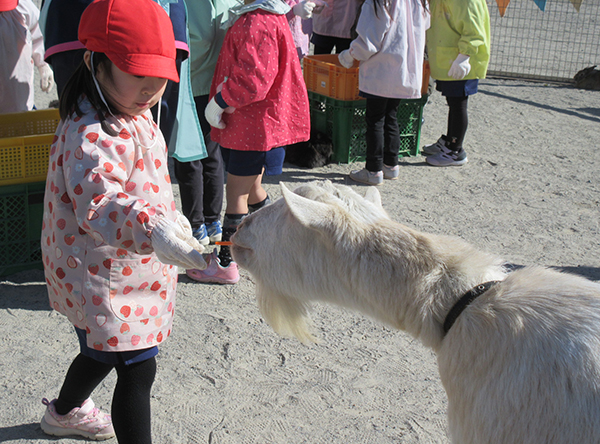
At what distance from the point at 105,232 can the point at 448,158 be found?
5510 mm

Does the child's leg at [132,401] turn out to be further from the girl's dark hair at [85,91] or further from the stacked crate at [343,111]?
the stacked crate at [343,111]

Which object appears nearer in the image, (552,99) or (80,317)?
(80,317)

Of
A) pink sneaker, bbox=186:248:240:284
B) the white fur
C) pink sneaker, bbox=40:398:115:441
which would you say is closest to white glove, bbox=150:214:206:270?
the white fur

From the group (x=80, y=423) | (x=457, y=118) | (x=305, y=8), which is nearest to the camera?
(x=80, y=423)

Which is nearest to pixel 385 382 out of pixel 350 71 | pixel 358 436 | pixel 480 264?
pixel 358 436

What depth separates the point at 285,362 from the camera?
132 inches

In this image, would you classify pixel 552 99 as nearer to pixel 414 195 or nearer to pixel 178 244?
pixel 414 195

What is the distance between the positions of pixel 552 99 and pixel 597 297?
8887mm

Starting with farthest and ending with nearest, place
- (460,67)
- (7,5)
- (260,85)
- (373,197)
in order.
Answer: (460,67) < (7,5) < (260,85) < (373,197)

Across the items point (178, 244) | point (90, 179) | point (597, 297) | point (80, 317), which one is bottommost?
point (80, 317)

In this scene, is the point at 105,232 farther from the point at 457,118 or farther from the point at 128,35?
the point at 457,118

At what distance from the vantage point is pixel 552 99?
9.73 meters

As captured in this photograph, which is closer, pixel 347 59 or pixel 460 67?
pixel 347 59

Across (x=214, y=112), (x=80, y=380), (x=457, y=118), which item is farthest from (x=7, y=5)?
(x=457, y=118)
